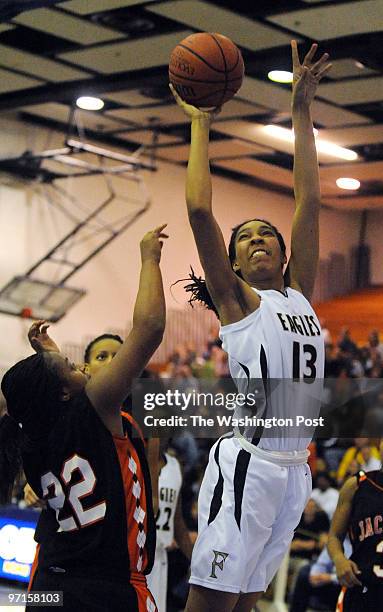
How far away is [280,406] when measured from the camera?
3.61 m

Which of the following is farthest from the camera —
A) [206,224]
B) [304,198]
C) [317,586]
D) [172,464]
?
[317,586]

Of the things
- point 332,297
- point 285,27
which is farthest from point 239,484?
point 332,297

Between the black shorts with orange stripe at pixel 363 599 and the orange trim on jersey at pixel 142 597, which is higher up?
the orange trim on jersey at pixel 142 597

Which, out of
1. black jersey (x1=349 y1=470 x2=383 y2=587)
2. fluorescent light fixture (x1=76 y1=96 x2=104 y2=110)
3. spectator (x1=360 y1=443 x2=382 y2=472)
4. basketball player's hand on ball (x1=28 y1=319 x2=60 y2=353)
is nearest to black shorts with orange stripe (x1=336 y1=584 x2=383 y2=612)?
black jersey (x1=349 y1=470 x2=383 y2=587)

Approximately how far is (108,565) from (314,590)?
530cm

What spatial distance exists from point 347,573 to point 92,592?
203 cm

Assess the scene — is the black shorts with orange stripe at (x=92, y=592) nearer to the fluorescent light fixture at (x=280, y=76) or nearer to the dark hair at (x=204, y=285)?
the dark hair at (x=204, y=285)

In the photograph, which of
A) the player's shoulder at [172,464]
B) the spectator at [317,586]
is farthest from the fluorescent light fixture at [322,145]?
the player's shoulder at [172,464]

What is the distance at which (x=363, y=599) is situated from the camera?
461cm

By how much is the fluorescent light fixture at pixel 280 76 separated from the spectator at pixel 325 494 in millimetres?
3987

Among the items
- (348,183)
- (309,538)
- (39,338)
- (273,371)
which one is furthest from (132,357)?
(348,183)

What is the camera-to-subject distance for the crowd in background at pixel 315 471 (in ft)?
25.8

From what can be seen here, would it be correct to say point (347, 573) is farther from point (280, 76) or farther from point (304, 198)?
point (280, 76)

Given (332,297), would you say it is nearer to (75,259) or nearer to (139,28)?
(75,259)
